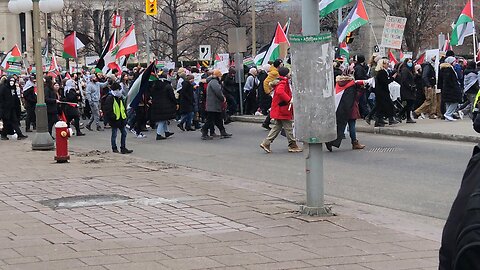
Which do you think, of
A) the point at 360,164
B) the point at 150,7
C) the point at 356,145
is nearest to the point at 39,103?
the point at 356,145

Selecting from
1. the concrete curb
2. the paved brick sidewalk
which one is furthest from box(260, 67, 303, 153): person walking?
the paved brick sidewalk

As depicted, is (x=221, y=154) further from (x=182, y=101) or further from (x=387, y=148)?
(x=182, y=101)

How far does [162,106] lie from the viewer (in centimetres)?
2070

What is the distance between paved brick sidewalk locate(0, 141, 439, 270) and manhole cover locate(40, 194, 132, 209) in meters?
0.04

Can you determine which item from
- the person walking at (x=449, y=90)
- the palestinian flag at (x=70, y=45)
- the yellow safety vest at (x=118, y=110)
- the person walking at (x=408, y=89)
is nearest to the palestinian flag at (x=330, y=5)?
the yellow safety vest at (x=118, y=110)

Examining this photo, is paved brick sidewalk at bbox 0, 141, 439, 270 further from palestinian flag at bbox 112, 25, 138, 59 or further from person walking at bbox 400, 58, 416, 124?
palestinian flag at bbox 112, 25, 138, 59

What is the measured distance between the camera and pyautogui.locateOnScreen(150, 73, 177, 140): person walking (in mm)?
20562

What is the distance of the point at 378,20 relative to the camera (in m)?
54.7

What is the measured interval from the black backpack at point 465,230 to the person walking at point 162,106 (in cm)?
1858

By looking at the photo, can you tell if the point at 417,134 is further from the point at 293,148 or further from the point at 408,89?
the point at 293,148

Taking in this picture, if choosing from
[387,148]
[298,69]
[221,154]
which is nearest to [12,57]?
[221,154]

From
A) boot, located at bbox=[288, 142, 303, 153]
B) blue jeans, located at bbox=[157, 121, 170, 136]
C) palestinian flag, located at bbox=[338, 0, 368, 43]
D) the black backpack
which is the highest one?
palestinian flag, located at bbox=[338, 0, 368, 43]

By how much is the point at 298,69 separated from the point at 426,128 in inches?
454

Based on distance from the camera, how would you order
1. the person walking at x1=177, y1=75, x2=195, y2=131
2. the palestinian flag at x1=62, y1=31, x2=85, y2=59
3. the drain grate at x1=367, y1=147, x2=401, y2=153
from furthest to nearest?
the palestinian flag at x1=62, y1=31, x2=85, y2=59
the person walking at x1=177, y1=75, x2=195, y2=131
the drain grate at x1=367, y1=147, x2=401, y2=153
